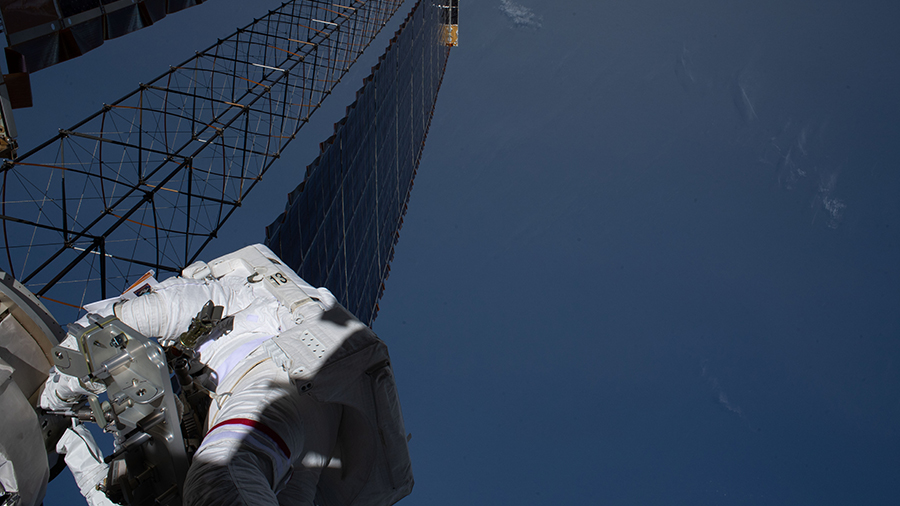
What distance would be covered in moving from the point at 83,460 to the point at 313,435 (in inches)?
86.8

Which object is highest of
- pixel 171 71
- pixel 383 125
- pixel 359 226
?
pixel 171 71

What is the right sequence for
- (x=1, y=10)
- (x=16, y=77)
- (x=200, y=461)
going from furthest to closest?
(x=1, y=10), (x=16, y=77), (x=200, y=461)

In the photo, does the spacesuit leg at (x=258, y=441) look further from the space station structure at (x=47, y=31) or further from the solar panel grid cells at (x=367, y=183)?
the solar panel grid cells at (x=367, y=183)

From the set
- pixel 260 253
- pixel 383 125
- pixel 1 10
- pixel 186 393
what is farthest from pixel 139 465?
pixel 383 125

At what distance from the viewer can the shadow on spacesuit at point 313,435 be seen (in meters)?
3.03

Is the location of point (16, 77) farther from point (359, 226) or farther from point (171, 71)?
point (359, 226)

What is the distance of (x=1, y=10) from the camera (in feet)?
22.1

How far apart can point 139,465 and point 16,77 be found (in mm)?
5345

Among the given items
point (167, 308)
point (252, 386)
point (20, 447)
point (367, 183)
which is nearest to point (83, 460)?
point (20, 447)

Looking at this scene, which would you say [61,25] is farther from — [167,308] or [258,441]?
[258,441]

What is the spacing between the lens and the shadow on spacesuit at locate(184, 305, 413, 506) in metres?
3.03

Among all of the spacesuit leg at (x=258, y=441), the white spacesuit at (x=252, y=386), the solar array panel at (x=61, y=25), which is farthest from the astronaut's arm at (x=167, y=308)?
the solar array panel at (x=61, y=25)

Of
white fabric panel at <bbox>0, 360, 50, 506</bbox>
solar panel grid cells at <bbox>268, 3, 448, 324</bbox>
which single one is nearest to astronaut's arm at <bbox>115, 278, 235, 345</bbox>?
white fabric panel at <bbox>0, 360, 50, 506</bbox>

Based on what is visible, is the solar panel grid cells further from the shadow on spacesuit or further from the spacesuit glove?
the shadow on spacesuit
